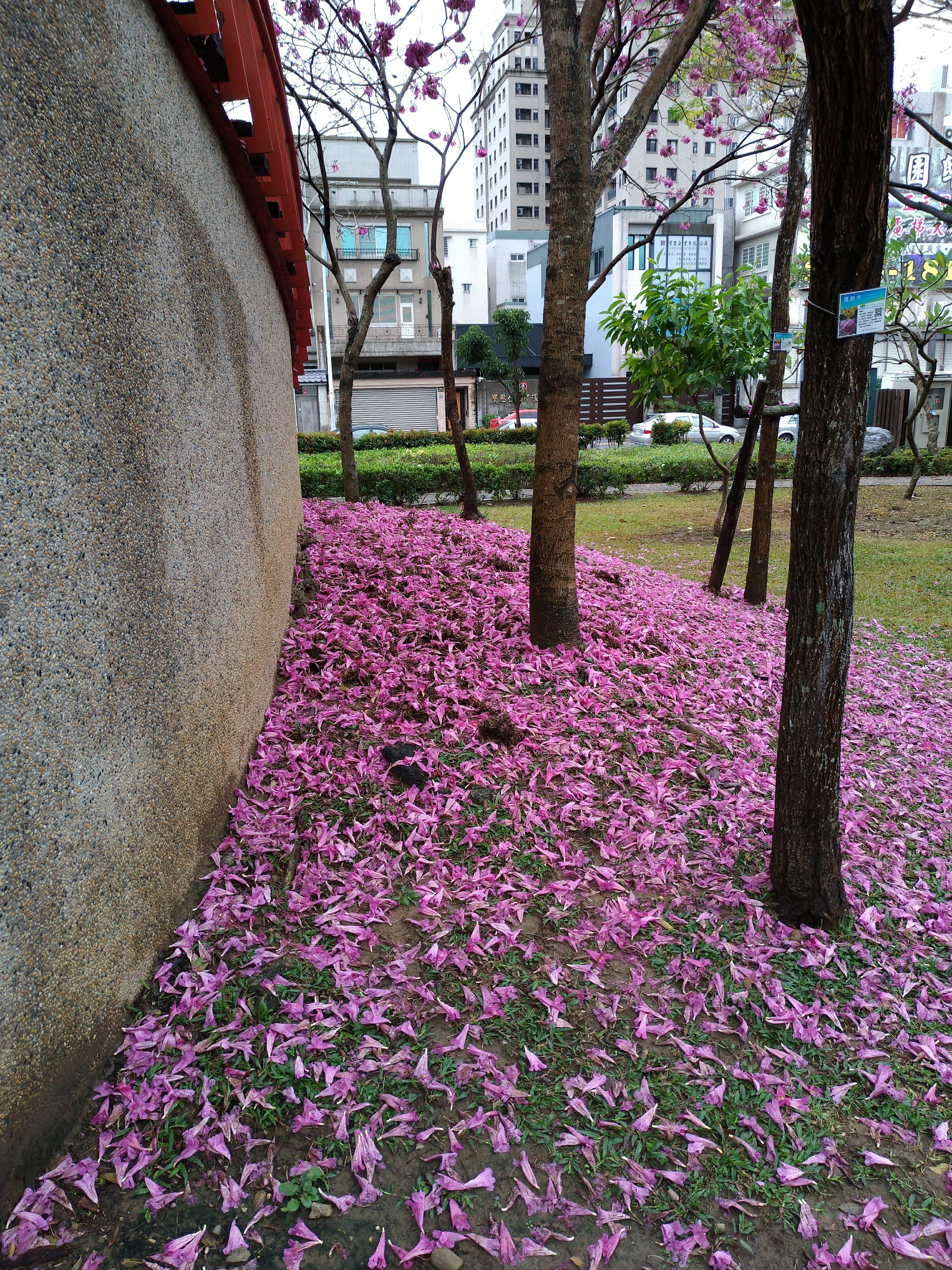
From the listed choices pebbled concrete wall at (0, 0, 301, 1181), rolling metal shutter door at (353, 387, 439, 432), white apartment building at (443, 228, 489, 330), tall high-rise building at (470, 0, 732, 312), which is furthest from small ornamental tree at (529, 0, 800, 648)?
white apartment building at (443, 228, 489, 330)

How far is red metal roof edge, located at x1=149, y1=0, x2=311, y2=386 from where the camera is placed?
283cm

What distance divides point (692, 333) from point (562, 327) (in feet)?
15.5

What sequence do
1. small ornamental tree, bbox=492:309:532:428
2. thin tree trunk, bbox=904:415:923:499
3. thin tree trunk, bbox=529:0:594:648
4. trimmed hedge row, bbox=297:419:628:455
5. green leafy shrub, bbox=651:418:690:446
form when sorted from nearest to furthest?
thin tree trunk, bbox=529:0:594:648 → thin tree trunk, bbox=904:415:923:499 → trimmed hedge row, bbox=297:419:628:455 → green leafy shrub, bbox=651:418:690:446 → small ornamental tree, bbox=492:309:532:428

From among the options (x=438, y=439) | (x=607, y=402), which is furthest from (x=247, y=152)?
(x=607, y=402)

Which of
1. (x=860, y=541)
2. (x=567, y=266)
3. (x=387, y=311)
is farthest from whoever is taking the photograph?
(x=387, y=311)

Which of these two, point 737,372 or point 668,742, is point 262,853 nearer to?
point 668,742

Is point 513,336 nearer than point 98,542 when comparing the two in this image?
No

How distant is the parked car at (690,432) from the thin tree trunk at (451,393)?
17520mm

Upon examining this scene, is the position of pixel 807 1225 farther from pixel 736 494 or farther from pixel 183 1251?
pixel 736 494

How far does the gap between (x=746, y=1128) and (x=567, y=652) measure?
291cm

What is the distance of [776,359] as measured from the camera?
6484mm

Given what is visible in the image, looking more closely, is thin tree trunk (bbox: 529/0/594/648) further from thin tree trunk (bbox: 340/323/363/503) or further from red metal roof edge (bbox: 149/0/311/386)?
thin tree trunk (bbox: 340/323/363/503)

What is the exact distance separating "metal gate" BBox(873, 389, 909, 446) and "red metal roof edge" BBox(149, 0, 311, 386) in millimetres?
22552

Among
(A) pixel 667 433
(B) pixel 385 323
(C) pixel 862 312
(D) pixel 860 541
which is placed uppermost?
(B) pixel 385 323
